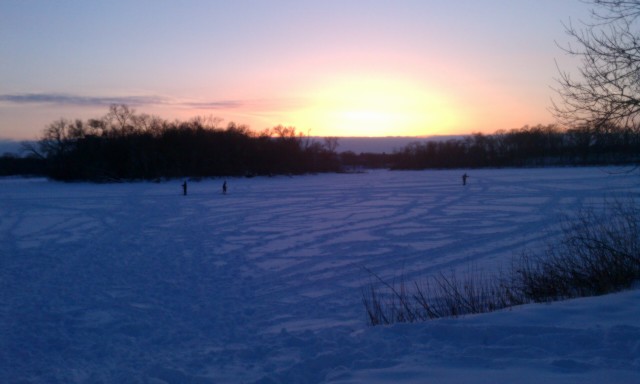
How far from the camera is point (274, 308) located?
9.77m

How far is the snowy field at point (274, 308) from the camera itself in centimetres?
502

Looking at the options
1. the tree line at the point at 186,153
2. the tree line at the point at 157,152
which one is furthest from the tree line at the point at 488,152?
the tree line at the point at 157,152

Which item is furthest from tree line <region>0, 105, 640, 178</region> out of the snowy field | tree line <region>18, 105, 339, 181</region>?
the snowy field

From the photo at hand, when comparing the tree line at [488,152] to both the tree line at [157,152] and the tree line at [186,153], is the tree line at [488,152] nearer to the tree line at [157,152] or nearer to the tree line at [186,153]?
the tree line at [186,153]

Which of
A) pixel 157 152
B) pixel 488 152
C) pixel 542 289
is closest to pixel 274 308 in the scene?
pixel 542 289

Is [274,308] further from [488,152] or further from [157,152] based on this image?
[488,152]

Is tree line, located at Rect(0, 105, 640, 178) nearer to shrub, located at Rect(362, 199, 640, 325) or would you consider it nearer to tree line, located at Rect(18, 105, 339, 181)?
tree line, located at Rect(18, 105, 339, 181)

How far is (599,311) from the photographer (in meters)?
5.91

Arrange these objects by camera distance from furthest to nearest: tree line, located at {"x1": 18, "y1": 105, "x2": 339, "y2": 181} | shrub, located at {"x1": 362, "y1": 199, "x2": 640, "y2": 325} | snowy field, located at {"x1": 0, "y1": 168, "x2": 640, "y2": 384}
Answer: tree line, located at {"x1": 18, "y1": 105, "x2": 339, "y2": 181}
shrub, located at {"x1": 362, "y1": 199, "x2": 640, "y2": 325}
snowy field, located at {"x1": 0, "y1": 168, "x2": 640, "y2": 384}

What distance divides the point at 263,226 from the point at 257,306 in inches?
442

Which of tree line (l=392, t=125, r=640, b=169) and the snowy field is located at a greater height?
tree line (l=392, t=125, r=640, b=169)

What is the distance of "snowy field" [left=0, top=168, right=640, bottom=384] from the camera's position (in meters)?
5.02

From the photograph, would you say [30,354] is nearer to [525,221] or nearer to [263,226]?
[263,226]

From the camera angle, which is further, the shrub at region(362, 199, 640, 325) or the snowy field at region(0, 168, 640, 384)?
the shrub at region(362, 199, 640, 325)
